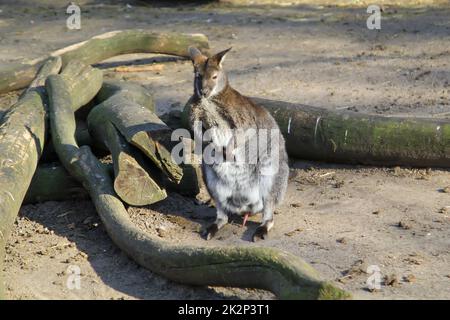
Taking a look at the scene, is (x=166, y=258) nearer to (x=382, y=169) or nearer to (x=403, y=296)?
(x=403, y=296)

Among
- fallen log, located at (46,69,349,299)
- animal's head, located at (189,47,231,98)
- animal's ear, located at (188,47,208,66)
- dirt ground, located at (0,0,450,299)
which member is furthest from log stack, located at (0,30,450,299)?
animal's ear, located at (188,47,208,66)

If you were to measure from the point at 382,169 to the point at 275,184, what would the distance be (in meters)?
1.17

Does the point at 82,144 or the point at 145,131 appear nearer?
the point at 145,131

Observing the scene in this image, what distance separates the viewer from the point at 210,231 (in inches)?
223

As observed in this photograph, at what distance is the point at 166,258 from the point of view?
4.81m

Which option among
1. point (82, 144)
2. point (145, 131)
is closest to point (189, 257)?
point (145, 131)

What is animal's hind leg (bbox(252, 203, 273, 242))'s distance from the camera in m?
5.55

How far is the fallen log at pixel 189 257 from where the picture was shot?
4164 mm

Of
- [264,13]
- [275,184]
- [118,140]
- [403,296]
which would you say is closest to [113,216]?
[118,140]

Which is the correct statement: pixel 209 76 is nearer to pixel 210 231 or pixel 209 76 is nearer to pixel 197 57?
pixel 197 57

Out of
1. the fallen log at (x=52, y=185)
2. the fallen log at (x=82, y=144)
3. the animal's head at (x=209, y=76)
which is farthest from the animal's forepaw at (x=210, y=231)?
the fallen log at (x=82, y=144)

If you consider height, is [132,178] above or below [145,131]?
below

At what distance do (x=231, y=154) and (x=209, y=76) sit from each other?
542mm
